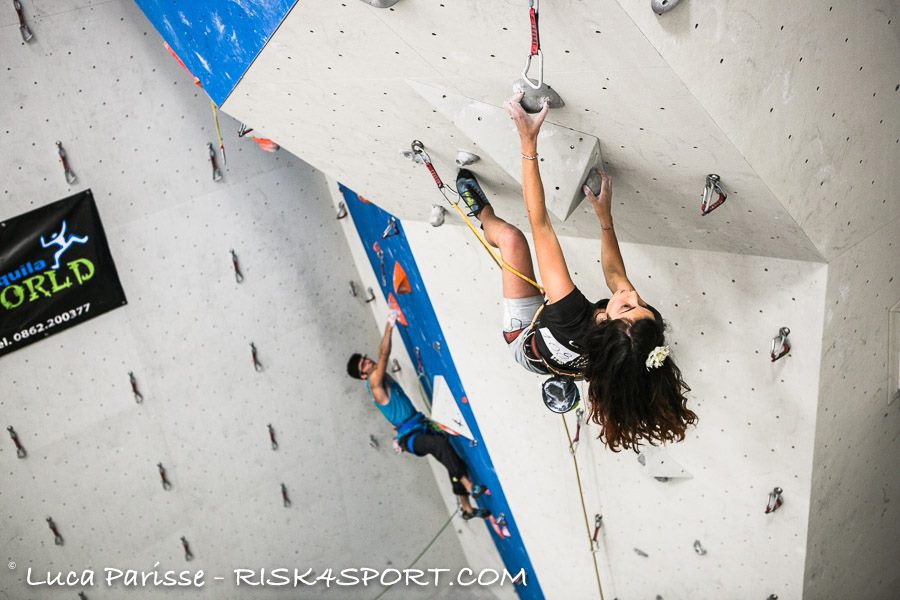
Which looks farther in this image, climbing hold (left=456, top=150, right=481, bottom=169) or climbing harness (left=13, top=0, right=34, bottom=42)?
climbing harness (left=13, top=0, right=34, bottom=42)

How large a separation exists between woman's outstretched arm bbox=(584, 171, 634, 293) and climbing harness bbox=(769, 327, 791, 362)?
42 centimetres

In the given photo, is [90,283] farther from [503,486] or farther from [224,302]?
[503,486]

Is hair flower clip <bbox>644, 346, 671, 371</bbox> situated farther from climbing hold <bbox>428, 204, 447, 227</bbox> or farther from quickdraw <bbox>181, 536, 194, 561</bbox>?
quickdraw <bbox>181, 536, 194, 561</bbox>

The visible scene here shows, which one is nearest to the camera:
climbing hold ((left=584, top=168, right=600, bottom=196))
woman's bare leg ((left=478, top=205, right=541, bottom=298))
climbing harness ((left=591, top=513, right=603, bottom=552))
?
climbing hold ((left=584, top=168, right=600, bottom=196))

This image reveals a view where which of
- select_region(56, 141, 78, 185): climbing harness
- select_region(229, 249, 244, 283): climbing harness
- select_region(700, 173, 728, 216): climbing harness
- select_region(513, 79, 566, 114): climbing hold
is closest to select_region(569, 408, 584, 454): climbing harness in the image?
select_region(700, 173, 728, 216): climbing harness

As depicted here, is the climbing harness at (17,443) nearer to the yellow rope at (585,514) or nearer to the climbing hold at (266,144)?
the climbing hold at (266,144)

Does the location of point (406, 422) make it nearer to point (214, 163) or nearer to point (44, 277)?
point (214, 163)

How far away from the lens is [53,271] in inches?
129

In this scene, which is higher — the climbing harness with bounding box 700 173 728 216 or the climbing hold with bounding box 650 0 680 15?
the climbing hold with bounding box 650 0 680 15

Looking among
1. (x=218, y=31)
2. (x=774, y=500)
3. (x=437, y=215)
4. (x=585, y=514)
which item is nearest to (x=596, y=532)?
(x=585, y=514)

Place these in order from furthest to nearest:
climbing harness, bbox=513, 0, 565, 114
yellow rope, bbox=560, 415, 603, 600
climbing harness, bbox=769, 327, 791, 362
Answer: yellow rope, bbox=560, 415, 603, 600, climbing harness, bbox=769, 327, 791, 362, climbing harness, bbox=513, 0, 565, 114

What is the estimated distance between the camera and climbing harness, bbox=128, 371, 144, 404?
3514 mm

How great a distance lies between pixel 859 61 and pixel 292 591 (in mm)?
3717

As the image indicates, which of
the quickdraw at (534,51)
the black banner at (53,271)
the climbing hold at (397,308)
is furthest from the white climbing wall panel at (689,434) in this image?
the black banner at (53,271)
